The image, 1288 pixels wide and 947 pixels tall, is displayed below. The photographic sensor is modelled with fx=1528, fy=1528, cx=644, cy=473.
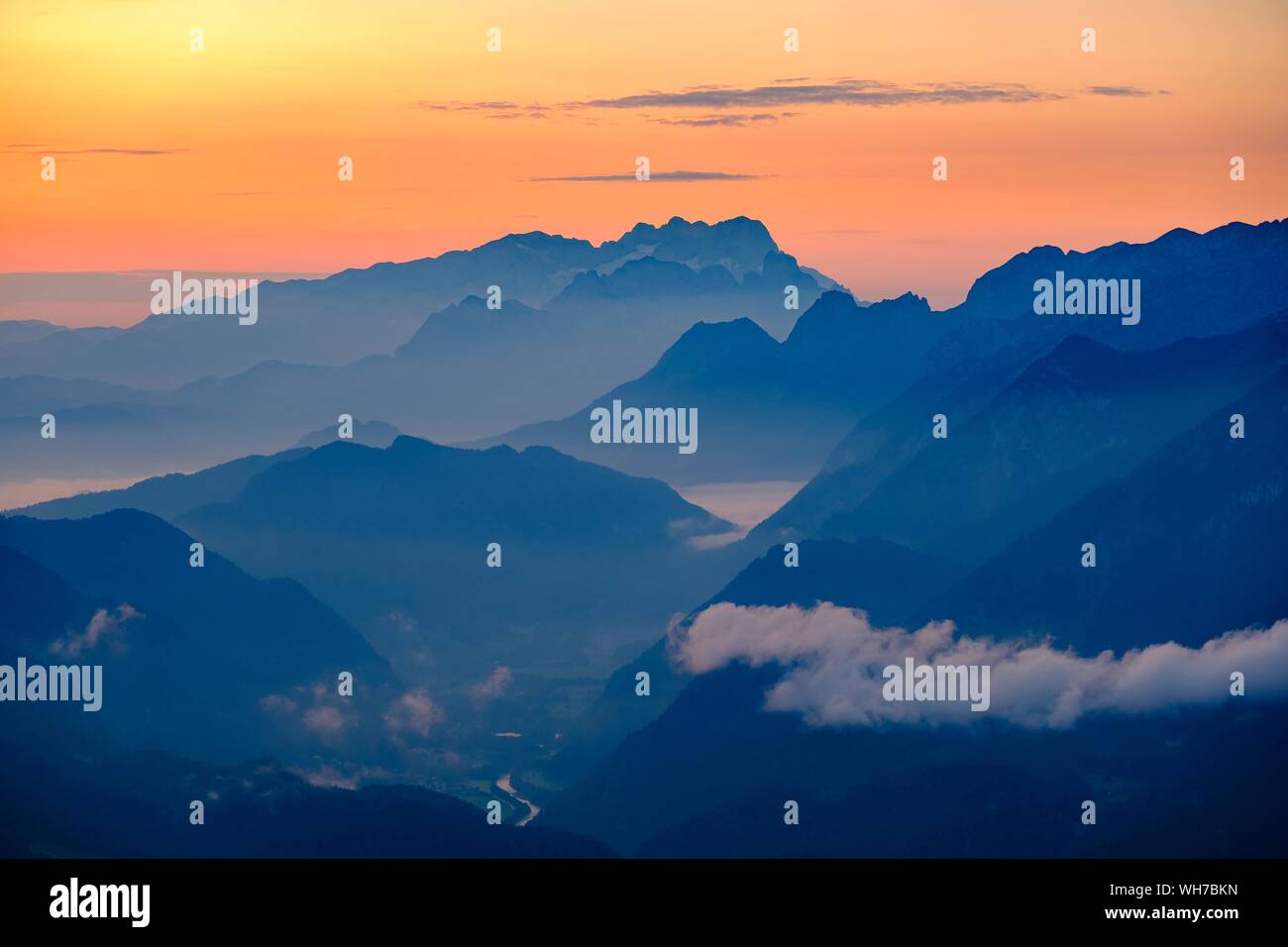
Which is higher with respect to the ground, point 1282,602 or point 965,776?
point 1282,602
